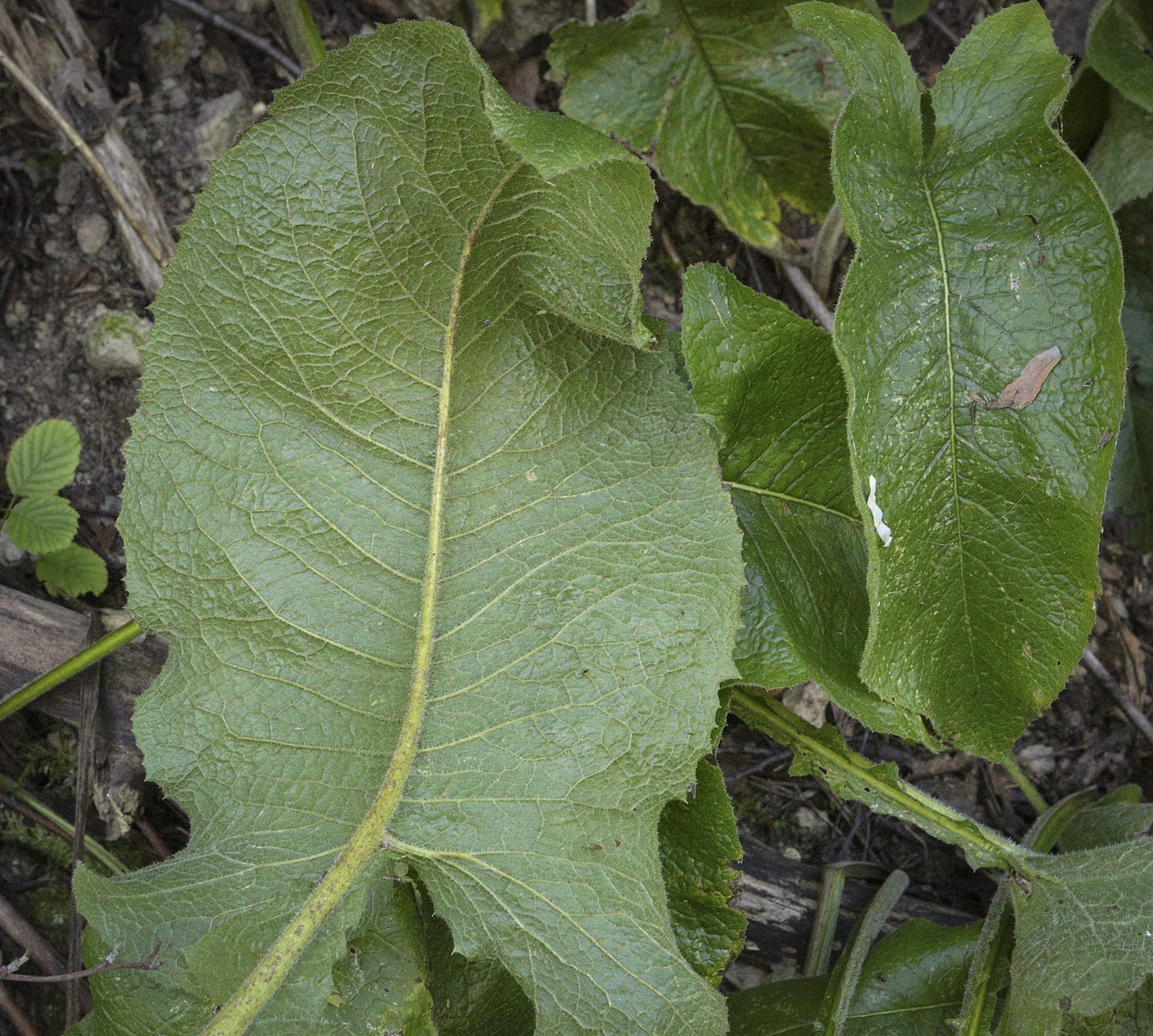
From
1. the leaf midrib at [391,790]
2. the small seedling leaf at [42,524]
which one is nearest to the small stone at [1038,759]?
the leaf midrib at [391,790]

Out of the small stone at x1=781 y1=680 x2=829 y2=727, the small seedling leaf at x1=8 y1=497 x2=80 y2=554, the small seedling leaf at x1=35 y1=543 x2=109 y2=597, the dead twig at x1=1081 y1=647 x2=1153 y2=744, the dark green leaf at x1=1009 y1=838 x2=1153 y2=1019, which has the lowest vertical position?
the dead twig at x1=1081 y1=647 x2=1153 y2=744

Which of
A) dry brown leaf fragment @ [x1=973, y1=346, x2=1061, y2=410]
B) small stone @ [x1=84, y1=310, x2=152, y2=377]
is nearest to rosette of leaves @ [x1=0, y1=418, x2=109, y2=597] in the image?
small stone @ [x1=84, y1=310, x2=152, y2=377]

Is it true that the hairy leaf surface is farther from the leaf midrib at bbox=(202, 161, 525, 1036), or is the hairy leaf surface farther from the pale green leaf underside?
the pale green leaf underside

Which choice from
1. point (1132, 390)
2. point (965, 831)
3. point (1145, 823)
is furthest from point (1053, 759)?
point (1132, 390)

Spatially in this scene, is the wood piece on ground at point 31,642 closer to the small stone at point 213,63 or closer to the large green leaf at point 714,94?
the small stone at point 213,63

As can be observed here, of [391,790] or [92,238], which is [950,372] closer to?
[391,790]

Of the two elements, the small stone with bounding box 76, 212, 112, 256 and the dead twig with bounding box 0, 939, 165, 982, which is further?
the small stone with bounding box 76, 212, 112, 256

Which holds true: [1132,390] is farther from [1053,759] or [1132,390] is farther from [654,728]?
[654,728]
